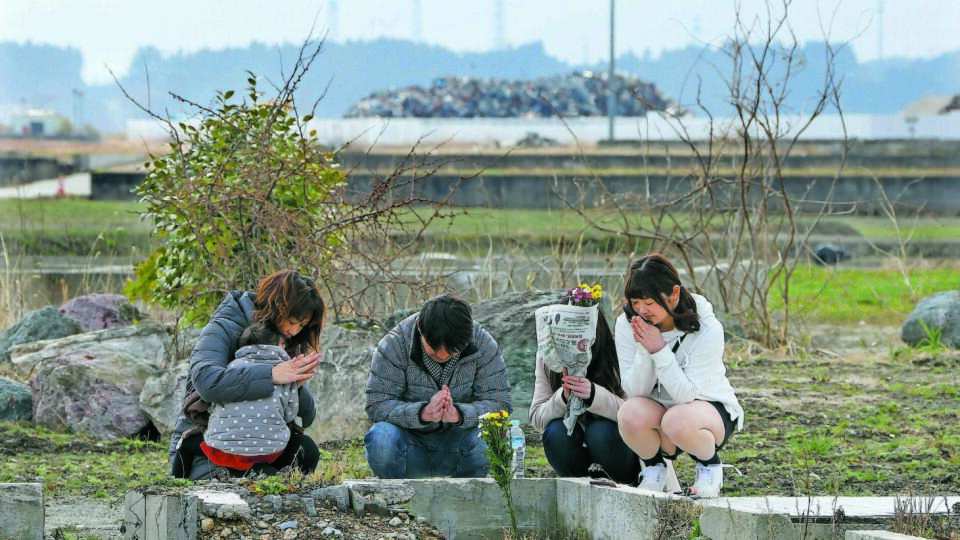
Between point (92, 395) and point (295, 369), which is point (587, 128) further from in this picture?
point (295, 369)

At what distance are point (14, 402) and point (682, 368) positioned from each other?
15.7 feet

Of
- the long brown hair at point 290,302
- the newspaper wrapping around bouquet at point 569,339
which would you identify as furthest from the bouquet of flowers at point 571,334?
the long brown hair at point 290,302

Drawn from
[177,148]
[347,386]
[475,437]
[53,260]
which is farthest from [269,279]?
[53,260]

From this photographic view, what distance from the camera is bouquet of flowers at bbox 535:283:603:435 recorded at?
19.0ft

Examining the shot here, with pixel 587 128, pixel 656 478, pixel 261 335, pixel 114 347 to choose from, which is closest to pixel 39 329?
pixel 114 347

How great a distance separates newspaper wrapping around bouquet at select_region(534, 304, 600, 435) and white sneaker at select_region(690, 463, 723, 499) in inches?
24.0

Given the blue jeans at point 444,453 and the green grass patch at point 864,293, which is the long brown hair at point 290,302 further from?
the green grass patch at point 864,293

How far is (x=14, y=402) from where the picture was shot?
28.8 ft

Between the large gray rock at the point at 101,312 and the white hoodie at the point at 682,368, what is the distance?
5.99 m

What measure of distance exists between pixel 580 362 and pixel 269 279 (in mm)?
1307

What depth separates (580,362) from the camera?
589 centimetres

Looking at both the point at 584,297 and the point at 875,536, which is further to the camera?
the point at 584,297

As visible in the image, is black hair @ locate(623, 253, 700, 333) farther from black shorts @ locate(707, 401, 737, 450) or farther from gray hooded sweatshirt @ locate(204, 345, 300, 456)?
gray hooded sweatshirt @ locate(204, 345, 300, 456)

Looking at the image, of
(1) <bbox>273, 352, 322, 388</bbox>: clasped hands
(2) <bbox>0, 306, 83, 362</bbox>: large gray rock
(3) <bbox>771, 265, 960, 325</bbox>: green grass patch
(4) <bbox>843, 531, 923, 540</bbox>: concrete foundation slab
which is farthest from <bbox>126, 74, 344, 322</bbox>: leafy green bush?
(3) <bbox>771, 265, 960, 325</bbox>: green grass patch
